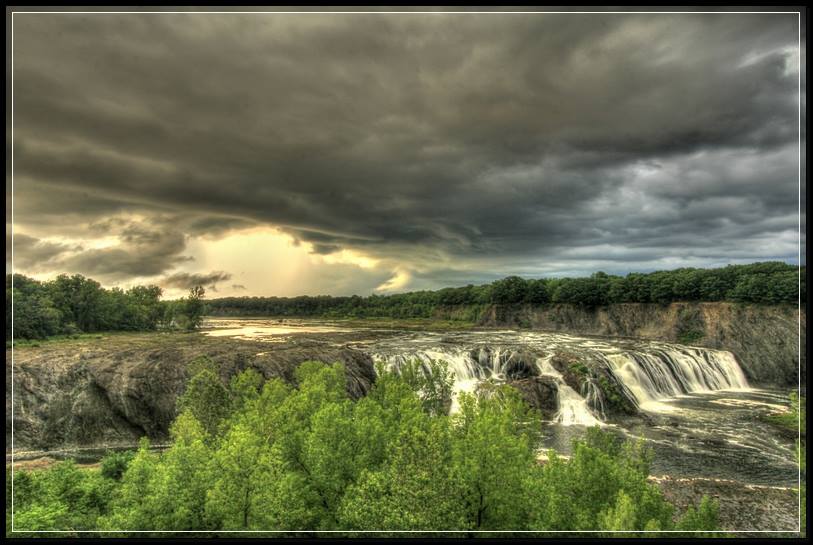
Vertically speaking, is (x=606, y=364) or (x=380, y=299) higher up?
(x=380, y=299)

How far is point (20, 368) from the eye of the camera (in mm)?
13320

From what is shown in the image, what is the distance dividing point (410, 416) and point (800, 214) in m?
10.7

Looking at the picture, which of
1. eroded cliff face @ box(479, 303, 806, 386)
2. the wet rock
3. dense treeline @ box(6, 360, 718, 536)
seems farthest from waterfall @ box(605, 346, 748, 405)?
dense treeline @ box(6, 360, 718, 536)

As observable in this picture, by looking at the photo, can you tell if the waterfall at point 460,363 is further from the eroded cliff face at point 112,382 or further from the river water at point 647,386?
the eroded cliff face at point 112,382

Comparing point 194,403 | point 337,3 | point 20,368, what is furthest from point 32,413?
point 337,3

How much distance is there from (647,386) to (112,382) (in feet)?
97.9

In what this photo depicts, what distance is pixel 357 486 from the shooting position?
31.4 ft

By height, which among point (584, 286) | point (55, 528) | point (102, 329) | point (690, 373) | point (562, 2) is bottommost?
point (55, 528)

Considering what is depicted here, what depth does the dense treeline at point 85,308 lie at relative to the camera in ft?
35.2

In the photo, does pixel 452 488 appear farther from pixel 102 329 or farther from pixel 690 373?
pixel 690 373

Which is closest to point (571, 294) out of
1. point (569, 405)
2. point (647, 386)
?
point (569, 405)

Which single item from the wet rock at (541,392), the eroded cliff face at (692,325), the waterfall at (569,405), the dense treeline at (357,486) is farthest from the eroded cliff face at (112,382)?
the waterfall at (569,405)

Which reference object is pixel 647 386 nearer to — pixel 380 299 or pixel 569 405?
pixel 569 405

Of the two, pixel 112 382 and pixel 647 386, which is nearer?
pixel 112 382
